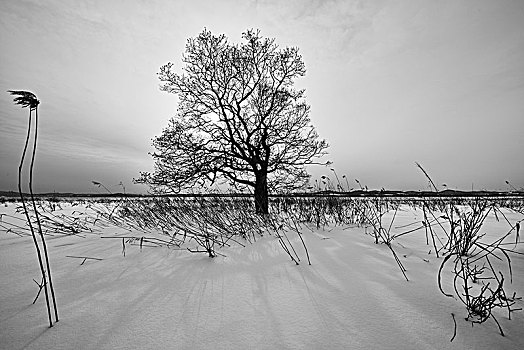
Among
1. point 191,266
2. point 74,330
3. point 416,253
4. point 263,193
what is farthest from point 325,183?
point 74,330

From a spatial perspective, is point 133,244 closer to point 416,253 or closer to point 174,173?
point 416,253

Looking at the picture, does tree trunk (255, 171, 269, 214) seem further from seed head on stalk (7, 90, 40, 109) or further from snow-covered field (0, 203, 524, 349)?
seed head on stalk (7, 90, 40, 109)

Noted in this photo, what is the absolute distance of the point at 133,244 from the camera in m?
3.25

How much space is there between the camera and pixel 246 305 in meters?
1.53

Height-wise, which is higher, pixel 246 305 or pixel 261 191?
pixel 261 191

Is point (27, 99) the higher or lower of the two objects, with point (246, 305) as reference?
higher

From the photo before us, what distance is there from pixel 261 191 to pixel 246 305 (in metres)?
7.63

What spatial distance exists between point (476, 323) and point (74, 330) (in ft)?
7.38

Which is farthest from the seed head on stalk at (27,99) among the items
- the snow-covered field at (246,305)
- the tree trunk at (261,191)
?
the tree trunk at (261,191)

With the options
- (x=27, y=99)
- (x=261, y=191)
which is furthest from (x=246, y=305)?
(x=261, y=191)

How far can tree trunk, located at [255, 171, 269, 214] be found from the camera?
870cm

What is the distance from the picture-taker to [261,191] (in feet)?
30.1

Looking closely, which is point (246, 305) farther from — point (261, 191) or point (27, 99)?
point (261, 191)

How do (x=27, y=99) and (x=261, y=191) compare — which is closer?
(x=27, y=99)
